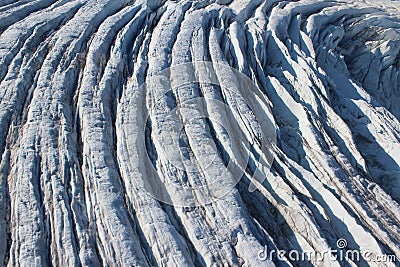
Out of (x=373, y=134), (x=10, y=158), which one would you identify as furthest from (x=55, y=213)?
(x=373, y=134)

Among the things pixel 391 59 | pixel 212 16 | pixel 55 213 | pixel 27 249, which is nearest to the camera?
Result: pixel 27 249

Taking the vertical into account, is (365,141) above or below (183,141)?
below

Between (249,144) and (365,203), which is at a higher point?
(249,144)

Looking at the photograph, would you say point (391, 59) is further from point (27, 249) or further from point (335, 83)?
point (27, 249)

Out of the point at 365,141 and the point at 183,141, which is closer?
the point at 183,141

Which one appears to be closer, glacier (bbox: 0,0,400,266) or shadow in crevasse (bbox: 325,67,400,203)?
glacier (bbox: 0,0,400,266)

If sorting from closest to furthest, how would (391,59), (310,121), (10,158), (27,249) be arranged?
1. (27,249)
2. (10,158)
3. (310,121)
4. (391,59)

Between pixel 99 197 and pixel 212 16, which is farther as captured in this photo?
pixel 212 16

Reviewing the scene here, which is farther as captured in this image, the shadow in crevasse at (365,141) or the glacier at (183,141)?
the shadow in crevasse at (365,141)
